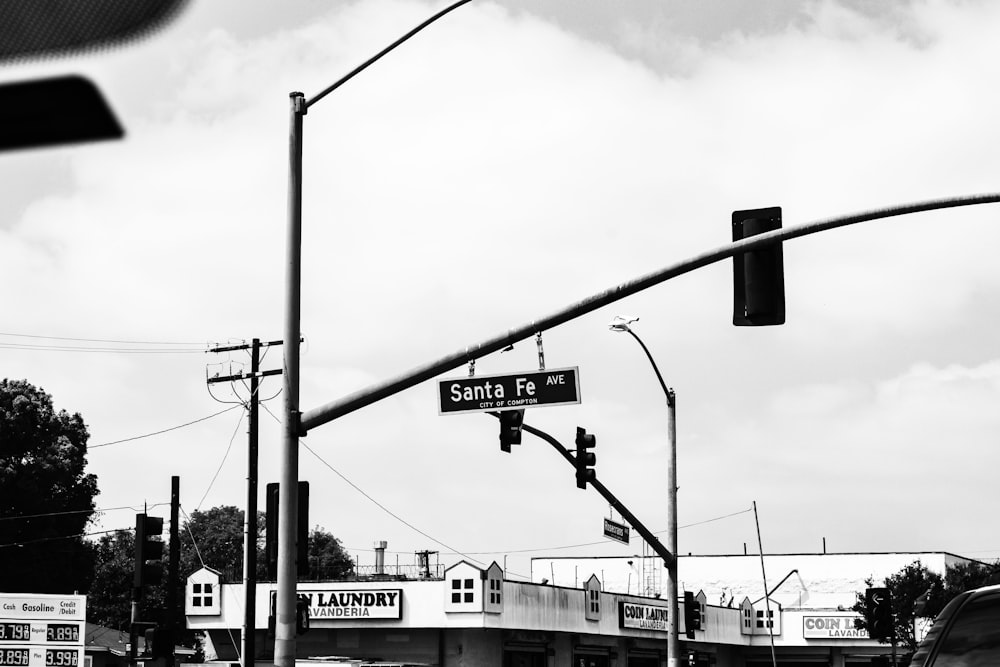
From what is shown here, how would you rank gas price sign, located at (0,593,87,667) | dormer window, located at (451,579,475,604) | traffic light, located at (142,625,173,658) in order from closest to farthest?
traffic light, located at (142,625,173,658) → gas price sign, located at (0,593,87,667) → dormer window, located at (451,579,475,604)

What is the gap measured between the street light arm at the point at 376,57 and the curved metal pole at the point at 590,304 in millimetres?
3503

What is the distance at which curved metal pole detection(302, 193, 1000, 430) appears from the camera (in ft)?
46.8

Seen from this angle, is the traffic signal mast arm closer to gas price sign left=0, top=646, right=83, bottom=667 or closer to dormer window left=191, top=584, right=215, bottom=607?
gas price sign left=0, top=646, right=83, bottom=667

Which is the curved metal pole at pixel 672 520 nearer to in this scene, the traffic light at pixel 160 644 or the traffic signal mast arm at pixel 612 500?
the traffic signal mast arm at pixel 612 500

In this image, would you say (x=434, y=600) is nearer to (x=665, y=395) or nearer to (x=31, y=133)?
(x=665, y=395)

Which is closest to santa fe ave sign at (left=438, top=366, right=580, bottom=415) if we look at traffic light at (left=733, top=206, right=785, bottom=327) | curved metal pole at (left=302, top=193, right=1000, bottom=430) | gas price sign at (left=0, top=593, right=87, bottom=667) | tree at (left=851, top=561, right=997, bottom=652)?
curved metal pole at (left=302, top=193, right=1000, bottom=430)

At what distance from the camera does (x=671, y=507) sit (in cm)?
3200

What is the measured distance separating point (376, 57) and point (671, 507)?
18.7 meters

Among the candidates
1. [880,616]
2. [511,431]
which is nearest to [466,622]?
[880,616]

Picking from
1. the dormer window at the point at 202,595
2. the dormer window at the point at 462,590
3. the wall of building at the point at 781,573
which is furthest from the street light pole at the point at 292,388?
the wall of building at the point at 781,573

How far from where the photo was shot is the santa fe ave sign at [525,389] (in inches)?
635

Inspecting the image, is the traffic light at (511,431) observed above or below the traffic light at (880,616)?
above

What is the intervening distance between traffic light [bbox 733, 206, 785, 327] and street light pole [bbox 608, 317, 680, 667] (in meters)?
16.5

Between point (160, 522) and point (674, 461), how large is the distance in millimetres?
12232
